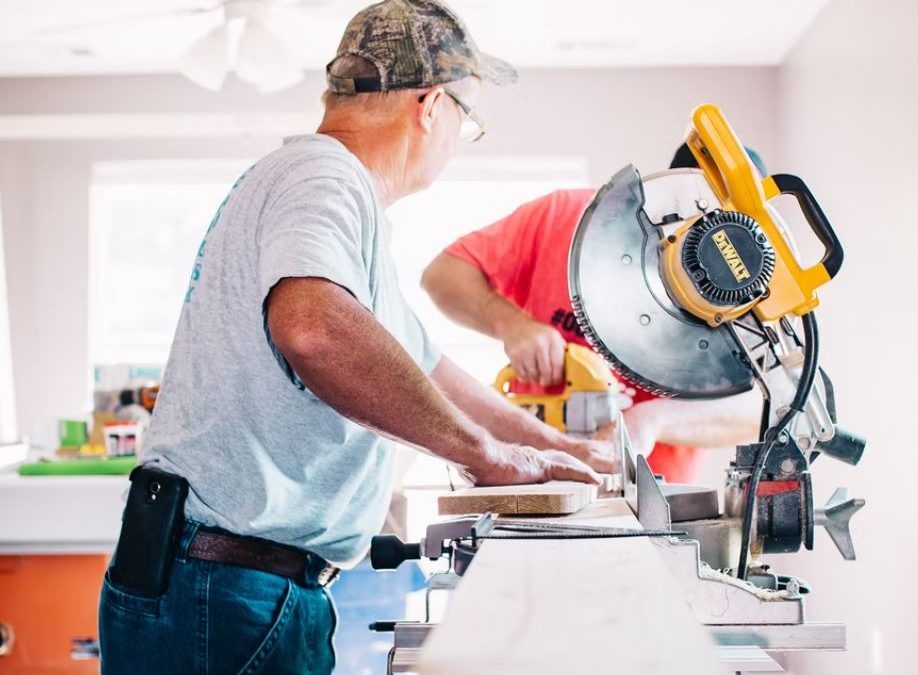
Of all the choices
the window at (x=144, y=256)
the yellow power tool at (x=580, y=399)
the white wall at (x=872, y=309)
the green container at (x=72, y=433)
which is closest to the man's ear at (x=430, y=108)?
the yellow power tool at (x=580, y=399)

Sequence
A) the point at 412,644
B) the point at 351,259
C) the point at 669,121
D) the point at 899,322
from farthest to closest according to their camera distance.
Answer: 1. the point at 669,121
2. the point at 899,322
3. the point at 351,259
4. the point at 412,644

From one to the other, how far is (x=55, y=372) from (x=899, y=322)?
4.30 metres

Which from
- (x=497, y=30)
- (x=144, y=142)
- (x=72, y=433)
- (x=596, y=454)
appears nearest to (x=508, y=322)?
(x=596, y=454)

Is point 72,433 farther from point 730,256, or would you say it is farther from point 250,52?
point 730,256

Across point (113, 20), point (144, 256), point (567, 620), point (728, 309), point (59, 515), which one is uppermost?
point (113, 20)

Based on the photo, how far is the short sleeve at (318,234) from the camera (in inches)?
44.1

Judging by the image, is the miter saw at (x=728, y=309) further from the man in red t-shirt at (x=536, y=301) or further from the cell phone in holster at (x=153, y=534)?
the man in red t-shirt at (x=536, y=301)

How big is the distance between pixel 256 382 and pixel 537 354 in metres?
0.80

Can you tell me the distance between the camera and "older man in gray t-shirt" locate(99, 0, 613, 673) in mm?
1133

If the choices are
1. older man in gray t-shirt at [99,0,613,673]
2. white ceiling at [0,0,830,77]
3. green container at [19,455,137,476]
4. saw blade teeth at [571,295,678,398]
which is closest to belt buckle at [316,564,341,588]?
older man in gray t-shirt at [99,0,613,673]

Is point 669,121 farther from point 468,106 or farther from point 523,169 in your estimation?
point 468,106

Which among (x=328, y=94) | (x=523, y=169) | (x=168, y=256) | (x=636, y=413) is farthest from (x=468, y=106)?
(x=168, y=256)

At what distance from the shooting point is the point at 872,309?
3.69 metres

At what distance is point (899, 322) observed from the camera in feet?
11.2
